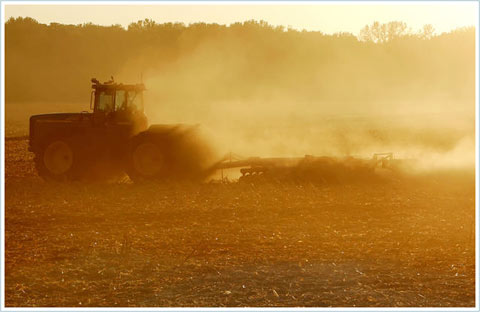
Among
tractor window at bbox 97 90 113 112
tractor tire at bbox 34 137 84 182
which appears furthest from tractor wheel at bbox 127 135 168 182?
tractor tire at bbox 34 137 84 182

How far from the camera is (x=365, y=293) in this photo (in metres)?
9.44

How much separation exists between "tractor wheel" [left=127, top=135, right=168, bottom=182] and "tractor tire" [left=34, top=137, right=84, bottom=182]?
1539 millimetres

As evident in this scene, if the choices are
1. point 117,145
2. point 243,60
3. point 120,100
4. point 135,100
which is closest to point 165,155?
point 117,145

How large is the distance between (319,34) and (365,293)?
96.7 meters

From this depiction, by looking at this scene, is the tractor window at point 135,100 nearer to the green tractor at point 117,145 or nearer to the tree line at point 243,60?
the green tractor at point 117,145

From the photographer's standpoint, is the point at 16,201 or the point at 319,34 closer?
the point at 16,201

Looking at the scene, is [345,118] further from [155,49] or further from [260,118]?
[155,49]

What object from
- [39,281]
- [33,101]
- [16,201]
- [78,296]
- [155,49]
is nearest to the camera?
[78,296]

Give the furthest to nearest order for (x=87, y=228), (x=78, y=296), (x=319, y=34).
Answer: (x=319, y=34), (x=87, y=228), (x=78, y=296)

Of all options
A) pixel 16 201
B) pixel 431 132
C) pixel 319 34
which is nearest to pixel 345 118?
Answer: pixel 431 132

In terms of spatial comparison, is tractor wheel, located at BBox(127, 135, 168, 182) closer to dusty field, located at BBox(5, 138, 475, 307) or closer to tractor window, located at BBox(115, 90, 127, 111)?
dusty field, located at BBox(5, 138, 475, 307)

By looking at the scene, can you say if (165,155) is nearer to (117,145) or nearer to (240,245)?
(117,145)

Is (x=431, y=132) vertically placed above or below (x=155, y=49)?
below

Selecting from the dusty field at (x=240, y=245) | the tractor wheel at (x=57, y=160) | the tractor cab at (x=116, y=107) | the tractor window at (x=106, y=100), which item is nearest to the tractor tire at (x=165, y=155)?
the dusty field at (x=240, y=245)
